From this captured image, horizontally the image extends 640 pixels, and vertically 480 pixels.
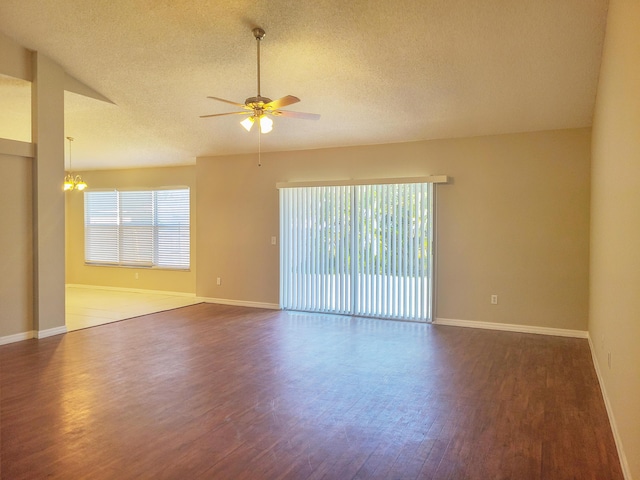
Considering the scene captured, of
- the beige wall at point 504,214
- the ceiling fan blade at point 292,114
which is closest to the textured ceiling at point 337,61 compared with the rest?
the beige wall at point 504,214

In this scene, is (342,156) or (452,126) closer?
(452,126)

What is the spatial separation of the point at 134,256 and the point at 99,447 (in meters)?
7.14

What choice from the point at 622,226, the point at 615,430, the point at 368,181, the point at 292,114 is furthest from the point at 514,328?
the point at 292,114

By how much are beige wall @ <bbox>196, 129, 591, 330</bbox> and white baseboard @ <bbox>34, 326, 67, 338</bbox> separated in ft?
12.4

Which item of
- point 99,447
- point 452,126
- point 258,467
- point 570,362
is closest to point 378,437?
point 258,467

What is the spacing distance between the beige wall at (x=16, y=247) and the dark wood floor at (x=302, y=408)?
1.14ft

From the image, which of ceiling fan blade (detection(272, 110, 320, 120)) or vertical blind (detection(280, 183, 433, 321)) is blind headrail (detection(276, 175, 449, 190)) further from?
ceiling fan blade (detection(272, 110, 320, 120))

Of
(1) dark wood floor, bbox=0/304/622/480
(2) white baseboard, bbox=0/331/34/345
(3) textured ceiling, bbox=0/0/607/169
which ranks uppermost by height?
(3) textured ceiling, bbox=0/0/607/169

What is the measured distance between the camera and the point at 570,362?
445 centimetres

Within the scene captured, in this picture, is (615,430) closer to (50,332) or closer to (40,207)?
(50,332)

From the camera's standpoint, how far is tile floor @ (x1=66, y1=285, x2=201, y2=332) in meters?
6.44

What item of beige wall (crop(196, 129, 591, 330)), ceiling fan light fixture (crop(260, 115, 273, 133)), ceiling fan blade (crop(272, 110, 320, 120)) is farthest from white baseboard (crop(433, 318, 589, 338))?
ceiling fan light fixture (crop(260, 115, 273, 133))

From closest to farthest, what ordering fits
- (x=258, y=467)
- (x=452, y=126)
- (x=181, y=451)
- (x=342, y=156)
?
(x=258, y=467) < (x=181, y=451) < (x=452, y=126) < (x=342, y=156)

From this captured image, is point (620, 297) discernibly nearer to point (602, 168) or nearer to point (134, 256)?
point (602, 168)
